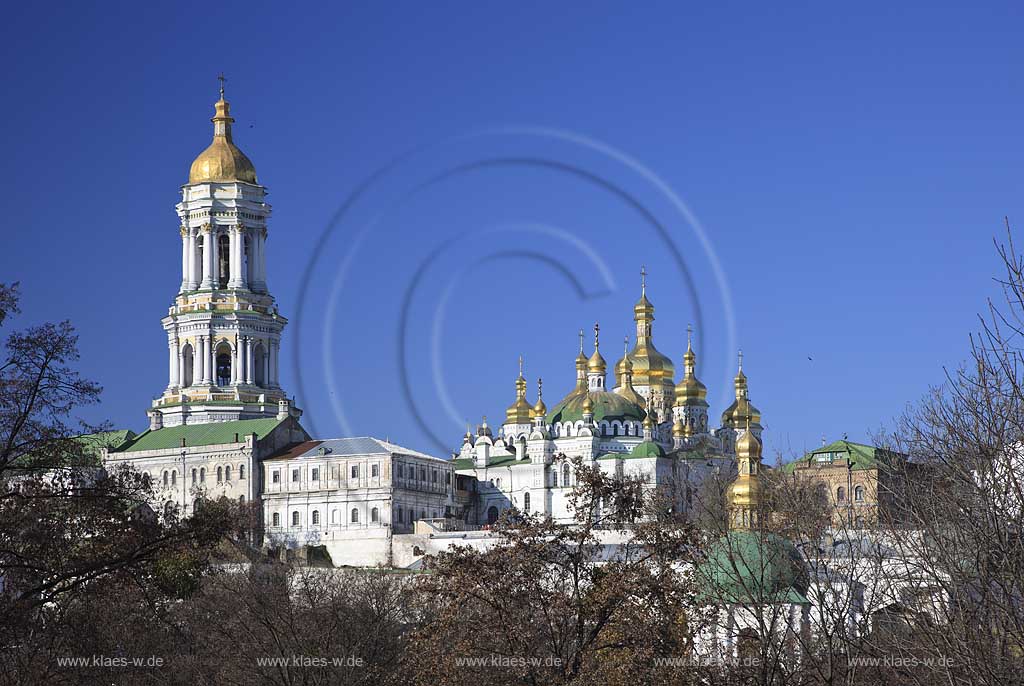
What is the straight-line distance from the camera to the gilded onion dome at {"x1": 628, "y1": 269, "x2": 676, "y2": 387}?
132 m

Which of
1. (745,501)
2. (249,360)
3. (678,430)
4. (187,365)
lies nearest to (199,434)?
(249,360)

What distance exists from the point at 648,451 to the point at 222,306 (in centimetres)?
2757

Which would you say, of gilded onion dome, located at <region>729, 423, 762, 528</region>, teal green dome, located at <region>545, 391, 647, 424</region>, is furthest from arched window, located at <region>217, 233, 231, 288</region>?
gilded onion dome, located at <region>729, 423, 762, 528</region>

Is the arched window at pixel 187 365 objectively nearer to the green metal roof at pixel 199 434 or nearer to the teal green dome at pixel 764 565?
the green metal roof at pixel 199 434

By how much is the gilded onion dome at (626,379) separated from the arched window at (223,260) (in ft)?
87.8

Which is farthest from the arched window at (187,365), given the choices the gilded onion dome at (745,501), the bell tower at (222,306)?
the gilded onion dome at (745,501)

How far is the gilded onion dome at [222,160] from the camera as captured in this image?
121 metres

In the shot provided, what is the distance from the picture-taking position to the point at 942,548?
23.0 meters

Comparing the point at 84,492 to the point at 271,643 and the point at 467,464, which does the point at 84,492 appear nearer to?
the point at 271,643

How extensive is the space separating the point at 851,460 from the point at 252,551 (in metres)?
32.7

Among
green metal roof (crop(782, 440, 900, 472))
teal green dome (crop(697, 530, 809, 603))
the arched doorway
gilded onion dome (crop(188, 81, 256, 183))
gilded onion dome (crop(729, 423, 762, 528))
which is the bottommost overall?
teal green dome (crop(697, 530, 809, 603))

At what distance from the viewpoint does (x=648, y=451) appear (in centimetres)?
11575

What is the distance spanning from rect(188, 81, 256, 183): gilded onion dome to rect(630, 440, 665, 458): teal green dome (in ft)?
97.5

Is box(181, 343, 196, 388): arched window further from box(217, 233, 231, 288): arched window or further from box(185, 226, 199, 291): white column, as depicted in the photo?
box(217, 233, 231, 288): arched window
